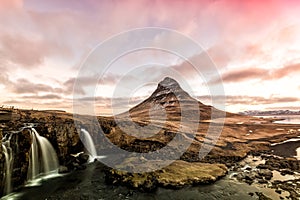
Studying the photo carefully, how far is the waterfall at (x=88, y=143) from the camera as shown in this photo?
51.7m

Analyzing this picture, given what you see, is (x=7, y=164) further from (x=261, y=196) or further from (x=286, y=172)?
(x=286, y=172)

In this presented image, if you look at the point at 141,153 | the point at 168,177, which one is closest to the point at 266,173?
the point at 168,177

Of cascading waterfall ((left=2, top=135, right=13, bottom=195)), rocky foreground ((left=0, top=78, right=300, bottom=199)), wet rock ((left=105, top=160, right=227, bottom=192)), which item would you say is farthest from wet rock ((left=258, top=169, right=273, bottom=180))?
cascading waterfall ((left=2, top=135, right=13, bottom=195))

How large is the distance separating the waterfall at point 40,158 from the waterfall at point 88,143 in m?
10.3

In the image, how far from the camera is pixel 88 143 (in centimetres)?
5253

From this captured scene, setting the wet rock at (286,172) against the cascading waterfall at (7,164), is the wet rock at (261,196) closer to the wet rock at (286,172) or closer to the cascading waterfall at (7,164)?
the wet rock at (286,172)

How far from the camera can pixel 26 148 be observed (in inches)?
1380

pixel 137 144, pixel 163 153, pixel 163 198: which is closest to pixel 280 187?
pixel 163 198

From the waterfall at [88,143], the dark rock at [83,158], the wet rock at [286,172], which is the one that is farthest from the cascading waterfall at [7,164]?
the wet rock at [286,172]

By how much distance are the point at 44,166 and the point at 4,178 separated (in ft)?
28.2

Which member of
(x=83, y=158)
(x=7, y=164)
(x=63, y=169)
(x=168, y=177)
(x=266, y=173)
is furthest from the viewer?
(x=83, y=158)

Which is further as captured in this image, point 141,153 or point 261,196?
point 141,153

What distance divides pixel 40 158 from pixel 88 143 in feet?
49.8

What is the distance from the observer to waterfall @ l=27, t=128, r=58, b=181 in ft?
118
